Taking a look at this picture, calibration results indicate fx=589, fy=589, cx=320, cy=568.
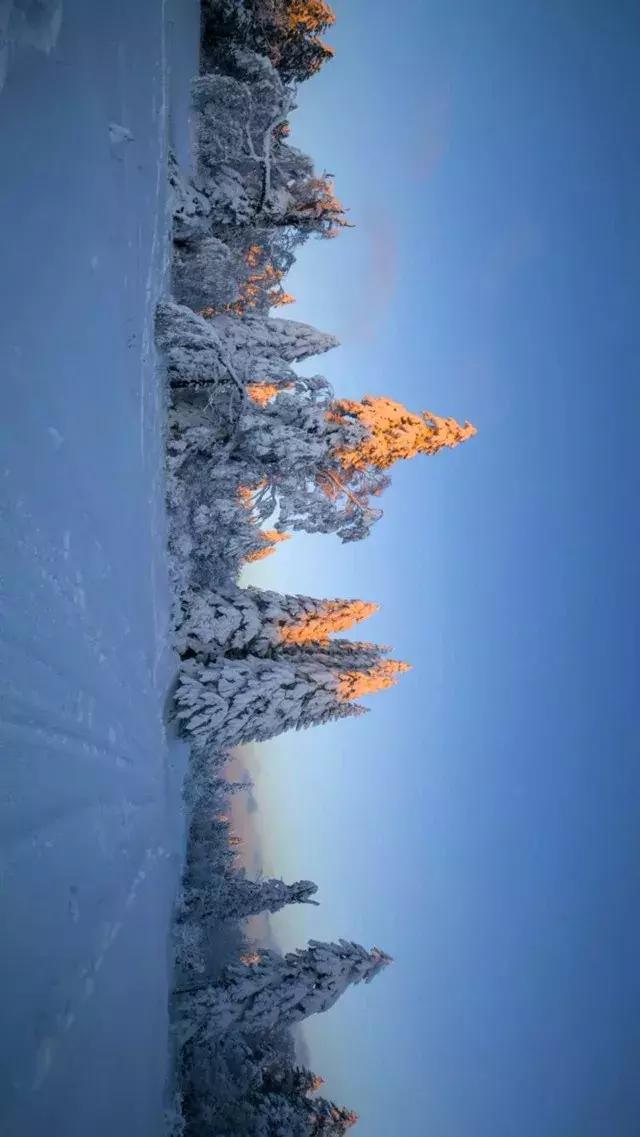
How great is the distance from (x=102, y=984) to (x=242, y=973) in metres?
6.75

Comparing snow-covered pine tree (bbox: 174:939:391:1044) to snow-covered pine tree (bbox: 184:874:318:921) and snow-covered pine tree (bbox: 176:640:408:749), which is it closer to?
snow-covered pine tree (bbox: 184:874:318:921)

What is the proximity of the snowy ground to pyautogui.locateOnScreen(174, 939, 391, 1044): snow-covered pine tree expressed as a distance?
216 centimetres

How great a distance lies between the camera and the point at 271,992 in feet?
45.5

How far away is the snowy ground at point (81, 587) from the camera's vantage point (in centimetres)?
643

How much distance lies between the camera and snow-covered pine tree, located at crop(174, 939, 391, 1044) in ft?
43.0

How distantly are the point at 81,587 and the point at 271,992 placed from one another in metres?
11.5

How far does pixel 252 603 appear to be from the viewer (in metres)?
15.5

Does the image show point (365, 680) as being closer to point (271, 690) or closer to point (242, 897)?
point (271, 690)

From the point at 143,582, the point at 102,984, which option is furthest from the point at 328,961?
the point at 143,582

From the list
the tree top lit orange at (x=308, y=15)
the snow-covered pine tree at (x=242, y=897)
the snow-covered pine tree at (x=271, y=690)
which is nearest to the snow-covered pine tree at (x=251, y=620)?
the snow-covered pine tree at (x=271, y=690)

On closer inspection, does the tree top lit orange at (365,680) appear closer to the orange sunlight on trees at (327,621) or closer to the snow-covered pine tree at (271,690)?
the snow-covered pine tree at (271,690)

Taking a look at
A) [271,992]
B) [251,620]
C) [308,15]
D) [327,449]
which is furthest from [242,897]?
[308,15]

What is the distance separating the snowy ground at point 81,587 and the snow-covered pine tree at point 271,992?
2.16 metres

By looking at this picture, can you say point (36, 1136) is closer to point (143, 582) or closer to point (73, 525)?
point (73, 525)
